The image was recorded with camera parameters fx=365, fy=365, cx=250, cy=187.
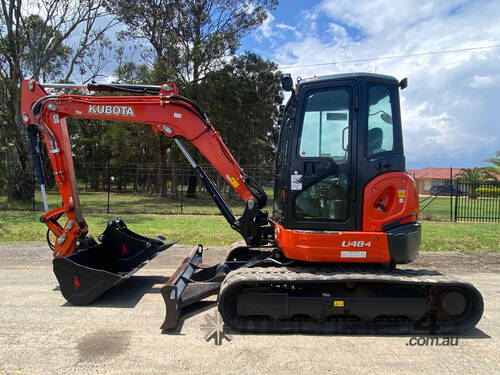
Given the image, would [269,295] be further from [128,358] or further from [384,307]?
[128,358]

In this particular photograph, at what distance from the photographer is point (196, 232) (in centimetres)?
1066

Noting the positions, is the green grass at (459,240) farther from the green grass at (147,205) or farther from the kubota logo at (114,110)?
the kubota logo at (114,110)

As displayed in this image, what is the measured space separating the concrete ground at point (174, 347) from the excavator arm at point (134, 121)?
3.90 feet

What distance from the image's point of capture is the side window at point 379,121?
14.1ft

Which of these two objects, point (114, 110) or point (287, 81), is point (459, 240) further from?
point (114, 110)

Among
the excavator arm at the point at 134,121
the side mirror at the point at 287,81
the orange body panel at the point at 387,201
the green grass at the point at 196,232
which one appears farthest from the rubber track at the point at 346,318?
the green grass at the point at 196,232

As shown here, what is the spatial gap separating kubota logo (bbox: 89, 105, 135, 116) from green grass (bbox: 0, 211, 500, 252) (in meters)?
4.77

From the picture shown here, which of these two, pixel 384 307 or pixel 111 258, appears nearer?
pixel 384 307

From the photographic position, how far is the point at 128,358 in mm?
3480

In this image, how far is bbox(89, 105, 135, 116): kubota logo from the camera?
5449 mm

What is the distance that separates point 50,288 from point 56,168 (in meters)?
1.84

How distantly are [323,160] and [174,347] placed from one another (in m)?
2.61

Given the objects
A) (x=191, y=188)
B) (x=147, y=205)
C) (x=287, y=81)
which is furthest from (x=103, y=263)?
(x=191, y=188)

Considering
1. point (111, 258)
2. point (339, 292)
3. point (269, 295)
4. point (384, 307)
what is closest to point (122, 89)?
point (111, 258)
